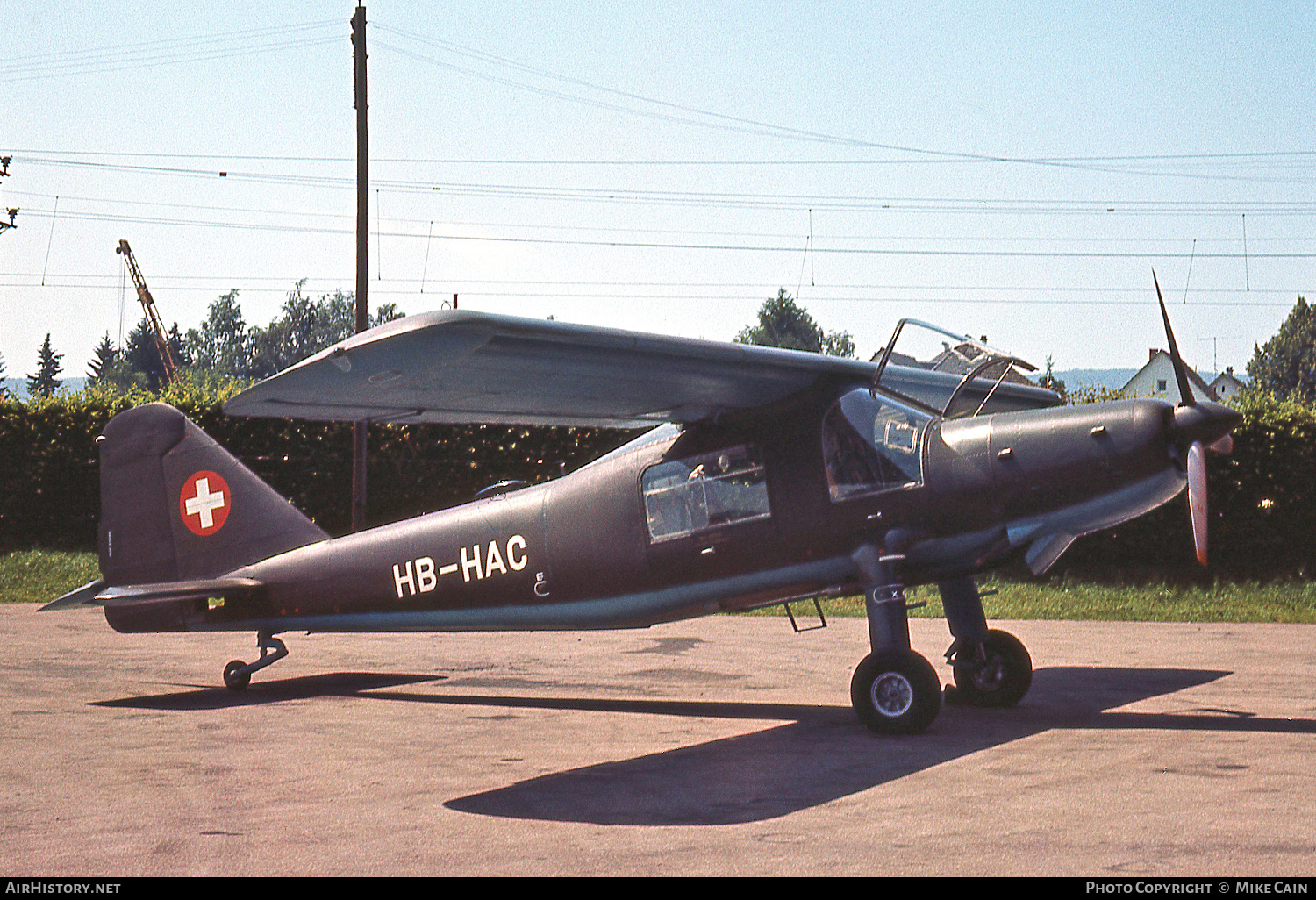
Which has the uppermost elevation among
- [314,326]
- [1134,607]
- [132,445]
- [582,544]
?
[314,326]

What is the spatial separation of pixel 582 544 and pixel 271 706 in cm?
331

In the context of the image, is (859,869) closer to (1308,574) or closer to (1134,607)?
(1134,607)

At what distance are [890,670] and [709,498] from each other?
6.61 ft

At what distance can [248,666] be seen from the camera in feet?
38.2

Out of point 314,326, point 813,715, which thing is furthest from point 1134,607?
point 314,326

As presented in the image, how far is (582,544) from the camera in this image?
33.1 feet

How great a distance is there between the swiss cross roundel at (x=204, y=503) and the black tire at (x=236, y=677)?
57.5 inches

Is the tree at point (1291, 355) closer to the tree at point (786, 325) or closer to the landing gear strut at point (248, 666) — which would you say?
the tree at point (786, 325)

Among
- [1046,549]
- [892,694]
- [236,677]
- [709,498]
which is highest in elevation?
[709,498]

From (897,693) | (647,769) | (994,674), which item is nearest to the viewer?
(647,769)

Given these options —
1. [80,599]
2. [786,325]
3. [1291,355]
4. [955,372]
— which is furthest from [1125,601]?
[1291,355]

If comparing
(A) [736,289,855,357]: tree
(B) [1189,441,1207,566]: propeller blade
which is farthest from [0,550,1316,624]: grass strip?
(A) [736,289,855,357]: tree

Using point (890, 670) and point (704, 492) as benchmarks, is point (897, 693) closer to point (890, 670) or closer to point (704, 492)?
point (890, 670)

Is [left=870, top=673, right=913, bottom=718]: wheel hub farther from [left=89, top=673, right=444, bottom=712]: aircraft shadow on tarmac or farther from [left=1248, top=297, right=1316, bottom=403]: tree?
[left=1248, top=297, right=1316, bottom=403]: tree
